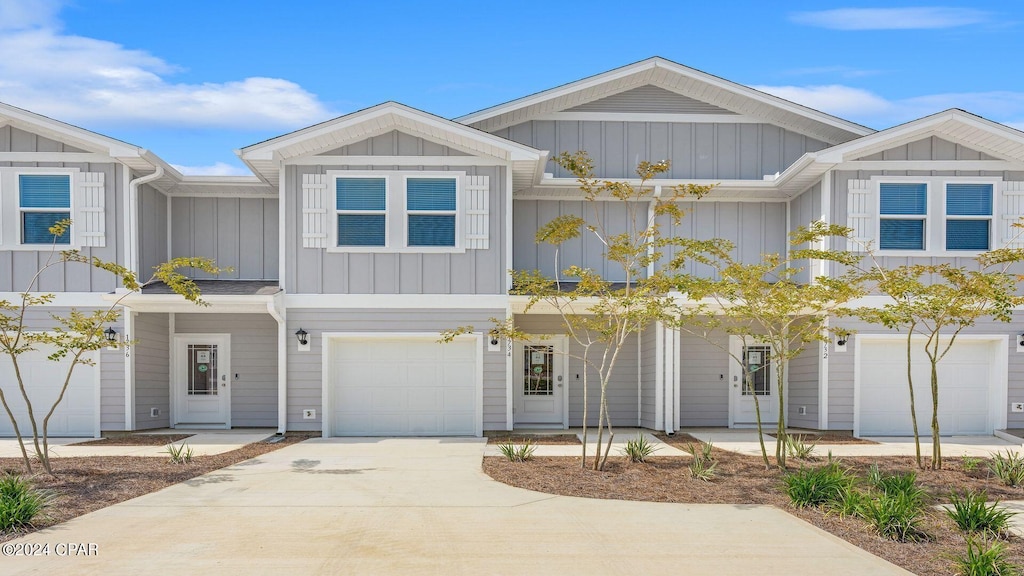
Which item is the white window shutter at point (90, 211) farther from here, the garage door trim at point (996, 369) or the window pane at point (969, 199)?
the window pane at point (969, 199)

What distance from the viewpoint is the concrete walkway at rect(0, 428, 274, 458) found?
10.9 metres

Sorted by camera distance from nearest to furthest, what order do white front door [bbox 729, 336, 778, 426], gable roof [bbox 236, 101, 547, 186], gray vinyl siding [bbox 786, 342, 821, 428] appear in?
1. gable roof [bbox 236, 101, 547, 186]
2. gray vinyl siding [bbox 786, 342, 821, 428]
3. white front door [bbox 729, 336, 778, 426]

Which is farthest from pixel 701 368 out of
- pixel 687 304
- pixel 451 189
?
pixel 451 189

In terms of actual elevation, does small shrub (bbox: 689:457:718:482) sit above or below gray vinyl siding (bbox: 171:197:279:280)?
below

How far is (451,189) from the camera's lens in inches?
510

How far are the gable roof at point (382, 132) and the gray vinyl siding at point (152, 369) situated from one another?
369cm

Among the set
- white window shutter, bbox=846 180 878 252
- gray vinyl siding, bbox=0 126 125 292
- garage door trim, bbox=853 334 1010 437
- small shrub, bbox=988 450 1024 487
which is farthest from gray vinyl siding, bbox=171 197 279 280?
small shrub, bbox=988 450 1024 487

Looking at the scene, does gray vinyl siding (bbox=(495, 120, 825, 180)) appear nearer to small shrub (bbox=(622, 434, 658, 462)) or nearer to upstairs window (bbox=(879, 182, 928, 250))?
Answer: upstairs window (bbox=(879, 182, 928, 250))

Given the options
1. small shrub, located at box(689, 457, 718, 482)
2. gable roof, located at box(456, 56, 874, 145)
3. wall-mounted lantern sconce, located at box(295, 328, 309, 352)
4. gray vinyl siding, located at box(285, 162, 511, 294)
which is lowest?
small shrub, located at box(689, 457, 718, 482)

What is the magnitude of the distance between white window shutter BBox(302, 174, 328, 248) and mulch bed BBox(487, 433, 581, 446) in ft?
14.5

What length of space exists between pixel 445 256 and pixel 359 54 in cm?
395

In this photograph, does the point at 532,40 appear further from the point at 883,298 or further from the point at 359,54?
the point at 883,298

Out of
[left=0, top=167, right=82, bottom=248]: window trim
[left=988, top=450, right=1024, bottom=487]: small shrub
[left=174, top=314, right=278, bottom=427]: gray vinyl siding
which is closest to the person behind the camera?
[left=988, top=450, right=1024, bottom=487]: small shrub

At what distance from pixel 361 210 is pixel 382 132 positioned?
140 centimetres
